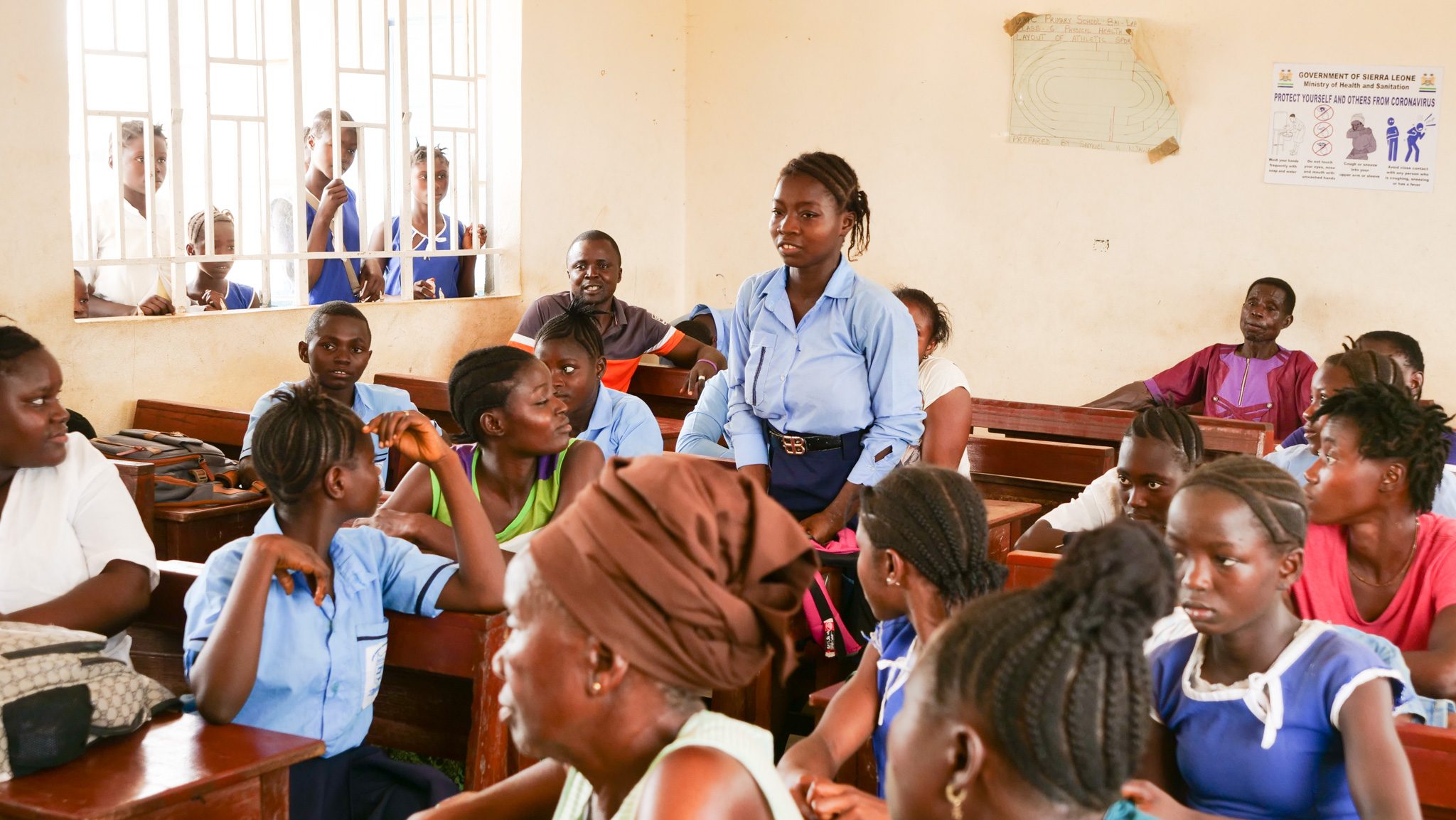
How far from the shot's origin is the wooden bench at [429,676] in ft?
7.36

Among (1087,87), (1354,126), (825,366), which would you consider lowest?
(825,366)

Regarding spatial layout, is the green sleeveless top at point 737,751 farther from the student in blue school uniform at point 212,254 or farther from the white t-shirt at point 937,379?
the student in blue school uniform at point 212,254

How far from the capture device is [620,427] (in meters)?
3.66

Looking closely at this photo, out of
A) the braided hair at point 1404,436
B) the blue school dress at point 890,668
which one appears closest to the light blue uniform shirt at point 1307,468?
the braided hair at point 1404,436

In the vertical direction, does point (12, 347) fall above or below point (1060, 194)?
below

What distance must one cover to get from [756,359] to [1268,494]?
5.60 feet

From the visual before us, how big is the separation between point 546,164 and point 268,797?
5.20 metres

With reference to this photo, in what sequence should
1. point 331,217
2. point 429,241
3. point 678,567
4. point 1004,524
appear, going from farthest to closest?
point 429,241
point 331,217
point 1004,524
point 678,567

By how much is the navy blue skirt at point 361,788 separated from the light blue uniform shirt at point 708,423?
1.78 meters

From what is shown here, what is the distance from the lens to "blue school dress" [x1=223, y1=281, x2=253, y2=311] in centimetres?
560

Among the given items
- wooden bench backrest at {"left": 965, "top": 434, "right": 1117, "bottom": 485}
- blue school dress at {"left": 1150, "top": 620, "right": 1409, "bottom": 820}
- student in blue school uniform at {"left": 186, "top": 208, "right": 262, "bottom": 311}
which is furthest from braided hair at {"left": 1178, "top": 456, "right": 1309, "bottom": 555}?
student in blue school uniform at {"left": 186, "top": 208, "right": 262, "bottom": 311}

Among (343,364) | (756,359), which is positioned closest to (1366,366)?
(756,359)

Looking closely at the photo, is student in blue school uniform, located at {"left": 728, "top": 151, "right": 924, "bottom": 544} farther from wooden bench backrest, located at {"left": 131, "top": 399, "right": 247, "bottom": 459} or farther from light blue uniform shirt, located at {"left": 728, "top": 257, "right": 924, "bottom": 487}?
wooden bench backrest, located at {"left": 131, "top": 399, "right": 247, "bottom": 459}

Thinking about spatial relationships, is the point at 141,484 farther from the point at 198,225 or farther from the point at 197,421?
the point at 198,225
